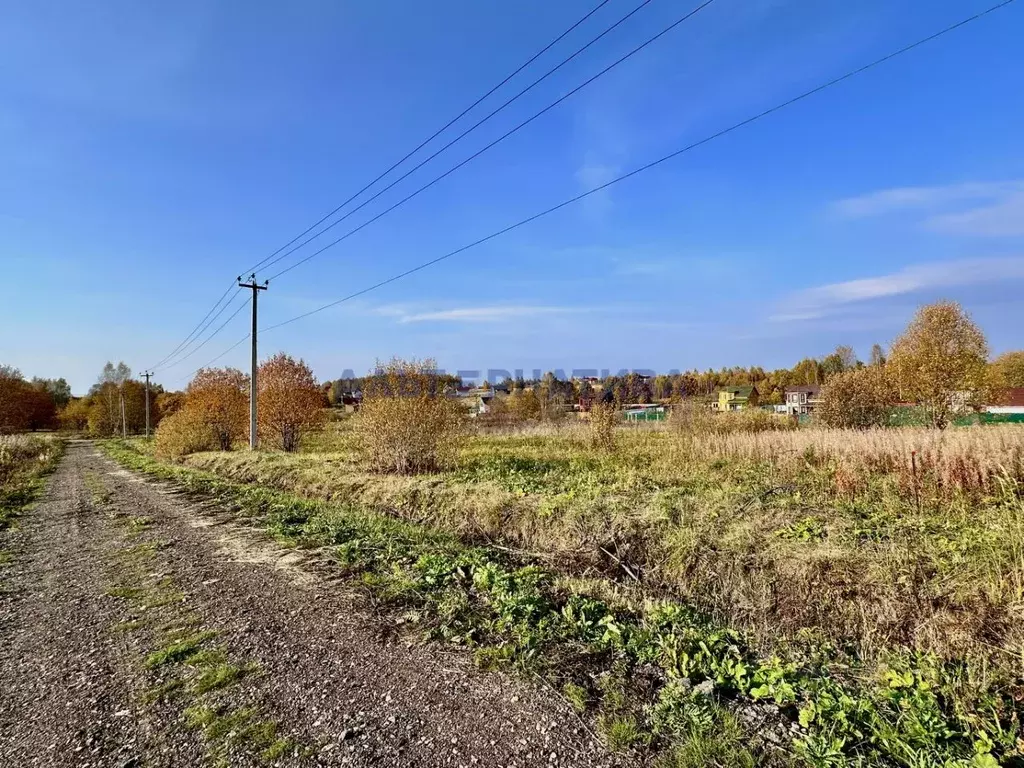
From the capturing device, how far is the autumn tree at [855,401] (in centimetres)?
1845

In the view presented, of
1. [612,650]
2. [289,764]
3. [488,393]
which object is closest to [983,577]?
[612,650]

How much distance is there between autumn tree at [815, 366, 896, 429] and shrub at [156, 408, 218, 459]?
92.5 feet

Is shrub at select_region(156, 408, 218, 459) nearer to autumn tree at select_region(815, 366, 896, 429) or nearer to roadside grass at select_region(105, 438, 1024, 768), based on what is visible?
roadside grass at select_region(105, 438, 1024, 768)

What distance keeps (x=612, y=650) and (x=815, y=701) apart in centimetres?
136

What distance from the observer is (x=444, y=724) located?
9.87ft

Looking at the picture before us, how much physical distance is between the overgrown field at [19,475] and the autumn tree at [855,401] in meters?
22.8

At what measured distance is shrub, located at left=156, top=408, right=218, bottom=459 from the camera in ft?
86.8

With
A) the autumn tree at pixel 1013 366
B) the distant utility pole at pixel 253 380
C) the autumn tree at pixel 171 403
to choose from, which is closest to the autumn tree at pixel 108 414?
the autumn tree at pixel 171 403

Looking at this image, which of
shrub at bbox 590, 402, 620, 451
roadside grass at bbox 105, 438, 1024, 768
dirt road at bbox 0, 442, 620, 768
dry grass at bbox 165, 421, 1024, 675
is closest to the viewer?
dirt road at bbox 0, 442, 620, 768

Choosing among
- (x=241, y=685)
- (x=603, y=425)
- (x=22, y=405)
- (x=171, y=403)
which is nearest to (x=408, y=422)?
(x=603, y=425)

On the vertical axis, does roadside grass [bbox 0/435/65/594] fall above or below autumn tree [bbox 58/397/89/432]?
below

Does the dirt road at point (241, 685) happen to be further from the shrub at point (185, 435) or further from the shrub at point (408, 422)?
the shrub at point (185, 435)

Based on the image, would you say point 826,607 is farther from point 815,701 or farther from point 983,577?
point 815,701

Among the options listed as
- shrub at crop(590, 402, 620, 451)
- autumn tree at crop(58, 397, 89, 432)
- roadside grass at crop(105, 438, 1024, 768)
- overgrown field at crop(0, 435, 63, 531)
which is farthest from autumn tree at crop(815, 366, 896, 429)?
autumn tree at crop(58, 397, 89, 432)
